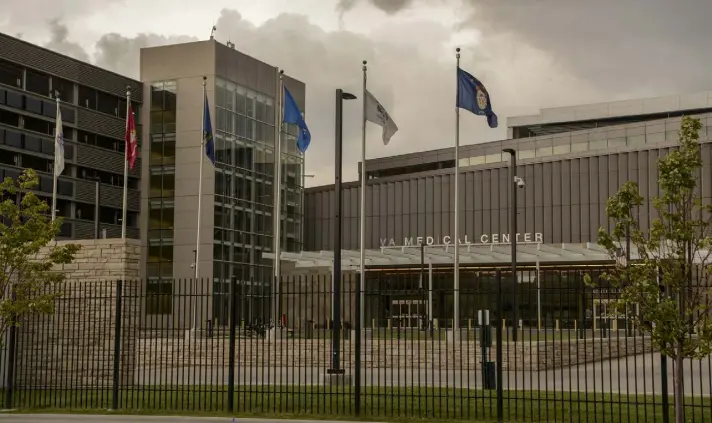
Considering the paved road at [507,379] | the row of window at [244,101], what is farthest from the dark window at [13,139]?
the paved road at [507,379]

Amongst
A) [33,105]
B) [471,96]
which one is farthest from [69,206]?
[471,96]

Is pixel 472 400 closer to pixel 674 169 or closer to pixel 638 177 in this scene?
pixel 674 169

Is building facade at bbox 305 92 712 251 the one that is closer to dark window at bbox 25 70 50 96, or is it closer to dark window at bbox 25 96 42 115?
dark window at bbox 25 70 50 96

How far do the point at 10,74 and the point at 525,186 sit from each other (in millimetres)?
40193

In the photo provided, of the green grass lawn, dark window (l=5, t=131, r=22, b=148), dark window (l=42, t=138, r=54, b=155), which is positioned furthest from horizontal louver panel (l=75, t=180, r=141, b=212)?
the green grass lawn

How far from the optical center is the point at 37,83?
65625mm

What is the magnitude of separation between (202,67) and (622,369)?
43673 millimetres

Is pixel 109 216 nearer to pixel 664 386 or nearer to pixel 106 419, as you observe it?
pixel 106 419

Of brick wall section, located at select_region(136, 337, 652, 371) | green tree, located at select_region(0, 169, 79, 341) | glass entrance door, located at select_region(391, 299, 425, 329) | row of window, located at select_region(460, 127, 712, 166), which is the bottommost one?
brick wall section, located at select_region(136, 337, 652, 371)

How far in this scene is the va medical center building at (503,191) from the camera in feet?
237

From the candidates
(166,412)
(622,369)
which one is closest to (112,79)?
(622,369)

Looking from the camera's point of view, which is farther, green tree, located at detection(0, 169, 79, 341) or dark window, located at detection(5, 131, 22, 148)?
dark window, located at detection(5, 131, 22, 148)

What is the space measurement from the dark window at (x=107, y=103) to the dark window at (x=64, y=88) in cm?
259

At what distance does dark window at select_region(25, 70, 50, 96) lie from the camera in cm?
6481
